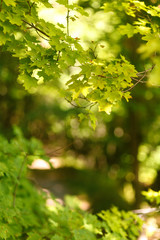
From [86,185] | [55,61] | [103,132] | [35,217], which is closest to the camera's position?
[55,61]


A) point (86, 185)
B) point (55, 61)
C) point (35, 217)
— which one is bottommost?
point (86, 185)

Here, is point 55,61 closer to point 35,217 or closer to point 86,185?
point 35,217

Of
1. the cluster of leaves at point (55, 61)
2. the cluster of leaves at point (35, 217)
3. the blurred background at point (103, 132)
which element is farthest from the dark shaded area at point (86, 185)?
the cluster of leaves at point (55, 61)

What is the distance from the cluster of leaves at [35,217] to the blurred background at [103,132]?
922mm

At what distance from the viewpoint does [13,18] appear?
6.32 feet

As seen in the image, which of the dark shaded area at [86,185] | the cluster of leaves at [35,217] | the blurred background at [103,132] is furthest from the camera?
the dark shaded area at [86,185]

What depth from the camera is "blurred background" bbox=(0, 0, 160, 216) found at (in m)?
6.55

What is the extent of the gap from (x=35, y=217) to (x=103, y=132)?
27.6 ft

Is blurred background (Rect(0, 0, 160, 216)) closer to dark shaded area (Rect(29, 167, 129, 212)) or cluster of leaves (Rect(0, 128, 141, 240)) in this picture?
dark shaded area (Rect(29, 167, 129, 212))

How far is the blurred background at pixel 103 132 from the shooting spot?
655 cm

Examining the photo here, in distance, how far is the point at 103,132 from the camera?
11.5 meters

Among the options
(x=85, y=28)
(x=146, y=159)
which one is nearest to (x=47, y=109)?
(x=85, y=28)

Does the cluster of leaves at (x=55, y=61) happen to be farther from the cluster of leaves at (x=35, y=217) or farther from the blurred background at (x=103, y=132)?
the blurred background at (x=103, y=132)

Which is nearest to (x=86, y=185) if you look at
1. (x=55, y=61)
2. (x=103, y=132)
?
(x=103, y=132)
